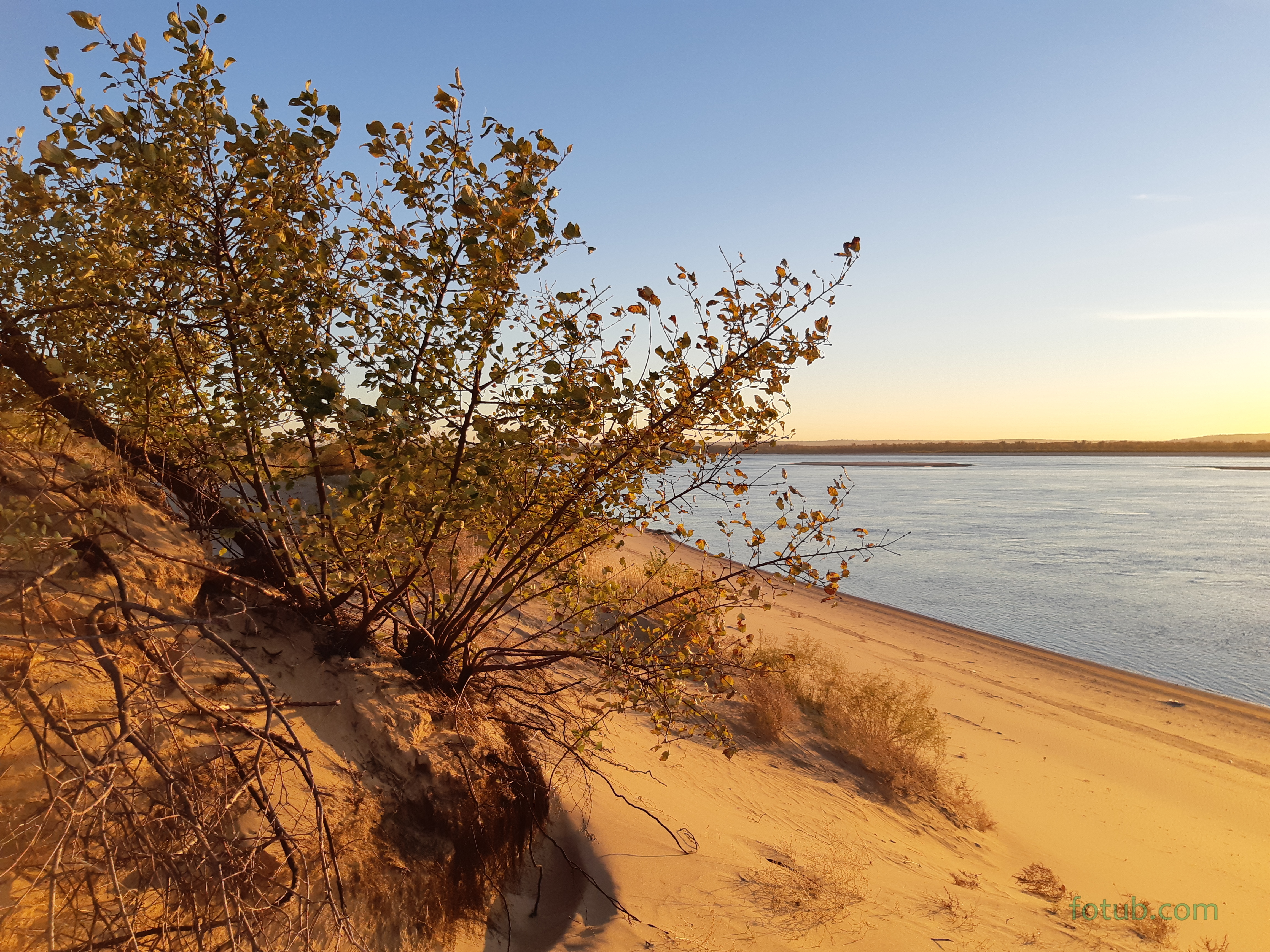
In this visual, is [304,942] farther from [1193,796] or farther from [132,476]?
[1193,796]

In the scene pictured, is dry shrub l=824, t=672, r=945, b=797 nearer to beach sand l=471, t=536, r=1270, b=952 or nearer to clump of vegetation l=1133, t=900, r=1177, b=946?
beach sand l=471, t=536, r=1270, b=952

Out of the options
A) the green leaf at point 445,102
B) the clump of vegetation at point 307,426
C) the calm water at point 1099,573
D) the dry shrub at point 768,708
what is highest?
the green leaf at point 445,102

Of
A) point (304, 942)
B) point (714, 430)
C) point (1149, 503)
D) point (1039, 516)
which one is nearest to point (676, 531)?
point (714, 430)

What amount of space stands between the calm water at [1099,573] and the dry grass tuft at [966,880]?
305cm

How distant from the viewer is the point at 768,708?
7.38 metres

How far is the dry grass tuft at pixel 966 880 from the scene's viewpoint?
5074mm

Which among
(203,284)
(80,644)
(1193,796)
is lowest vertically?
(1193,796)

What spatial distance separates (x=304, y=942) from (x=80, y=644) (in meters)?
1.50

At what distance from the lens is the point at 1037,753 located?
8.74 m

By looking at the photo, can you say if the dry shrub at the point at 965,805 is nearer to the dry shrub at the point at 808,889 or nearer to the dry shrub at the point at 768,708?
the dry shrub at the point at 768,708

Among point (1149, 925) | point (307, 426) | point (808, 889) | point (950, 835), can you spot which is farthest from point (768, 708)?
point (307, 426)

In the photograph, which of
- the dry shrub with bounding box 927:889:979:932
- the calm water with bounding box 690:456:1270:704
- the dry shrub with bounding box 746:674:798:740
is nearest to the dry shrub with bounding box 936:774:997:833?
the dry shrub with bounding box 746:674:798:740

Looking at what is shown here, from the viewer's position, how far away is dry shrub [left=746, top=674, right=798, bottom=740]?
24.0ft

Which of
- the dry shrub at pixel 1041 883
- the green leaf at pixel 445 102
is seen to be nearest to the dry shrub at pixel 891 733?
the dry shrub at pixel 1041 883
